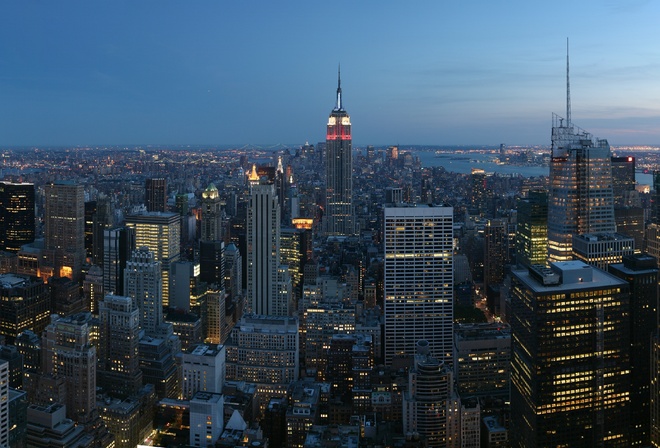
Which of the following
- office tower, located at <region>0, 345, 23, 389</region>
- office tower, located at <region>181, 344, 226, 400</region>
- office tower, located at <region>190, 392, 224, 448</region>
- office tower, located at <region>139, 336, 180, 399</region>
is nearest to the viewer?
office tower, located at <region>190, 392, 224, 448</region>

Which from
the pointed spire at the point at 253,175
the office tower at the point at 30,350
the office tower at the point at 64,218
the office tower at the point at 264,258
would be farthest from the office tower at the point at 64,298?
the pointed spire at the point at 253,175

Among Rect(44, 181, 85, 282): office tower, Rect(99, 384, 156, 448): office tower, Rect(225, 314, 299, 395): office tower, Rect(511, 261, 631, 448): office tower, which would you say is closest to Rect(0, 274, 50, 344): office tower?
Rect(44, 181, 85, 282): office tower

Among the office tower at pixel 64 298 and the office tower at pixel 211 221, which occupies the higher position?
the office tower at pixel 211 221

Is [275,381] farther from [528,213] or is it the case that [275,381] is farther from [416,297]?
[528,213]

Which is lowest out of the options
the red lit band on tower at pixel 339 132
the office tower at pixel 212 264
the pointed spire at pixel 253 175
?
the office tower at pixel 212 264

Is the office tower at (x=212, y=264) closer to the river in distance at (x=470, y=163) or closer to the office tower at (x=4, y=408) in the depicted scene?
the office tower at (x=4, y=408)

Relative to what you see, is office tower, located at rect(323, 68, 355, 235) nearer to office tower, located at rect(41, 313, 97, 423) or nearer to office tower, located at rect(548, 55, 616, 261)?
office tower, located at rect(548, 55, 616, 261)
